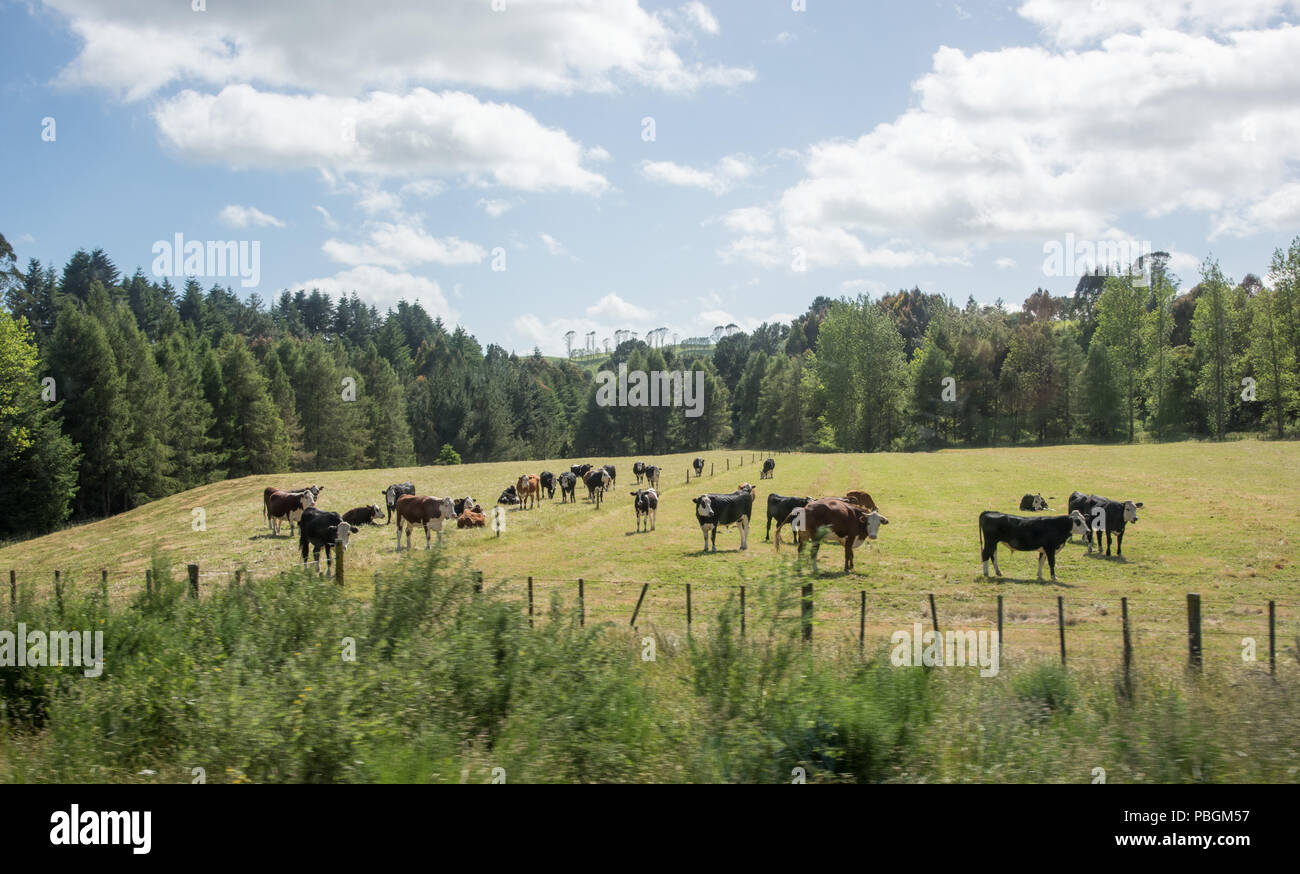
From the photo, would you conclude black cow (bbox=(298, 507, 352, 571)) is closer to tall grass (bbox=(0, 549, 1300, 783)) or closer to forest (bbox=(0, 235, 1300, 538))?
Result: tall grass (bbox=(0, 549, 1300, 783))

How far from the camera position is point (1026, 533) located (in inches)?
840

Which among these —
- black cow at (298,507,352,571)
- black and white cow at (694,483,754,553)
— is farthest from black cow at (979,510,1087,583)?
black cow at (298,507,352,571)

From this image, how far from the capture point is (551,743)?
23.1 ft

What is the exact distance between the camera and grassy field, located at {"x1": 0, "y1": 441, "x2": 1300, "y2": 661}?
1619 cm

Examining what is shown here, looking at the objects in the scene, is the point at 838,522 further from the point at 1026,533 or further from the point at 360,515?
the point at 360,515

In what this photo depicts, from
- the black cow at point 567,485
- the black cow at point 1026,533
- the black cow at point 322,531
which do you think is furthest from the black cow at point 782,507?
the black cow at point 567,485

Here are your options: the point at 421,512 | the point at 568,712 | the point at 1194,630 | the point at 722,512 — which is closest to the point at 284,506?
the point at 421,512

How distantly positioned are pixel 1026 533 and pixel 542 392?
10380cm

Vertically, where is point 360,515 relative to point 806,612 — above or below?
below

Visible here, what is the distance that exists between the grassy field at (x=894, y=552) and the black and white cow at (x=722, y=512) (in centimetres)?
72

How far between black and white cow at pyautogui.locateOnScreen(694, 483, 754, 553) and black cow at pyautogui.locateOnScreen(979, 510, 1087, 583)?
7256 millimetres

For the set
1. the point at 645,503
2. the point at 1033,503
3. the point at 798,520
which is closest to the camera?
the point at 798,520
